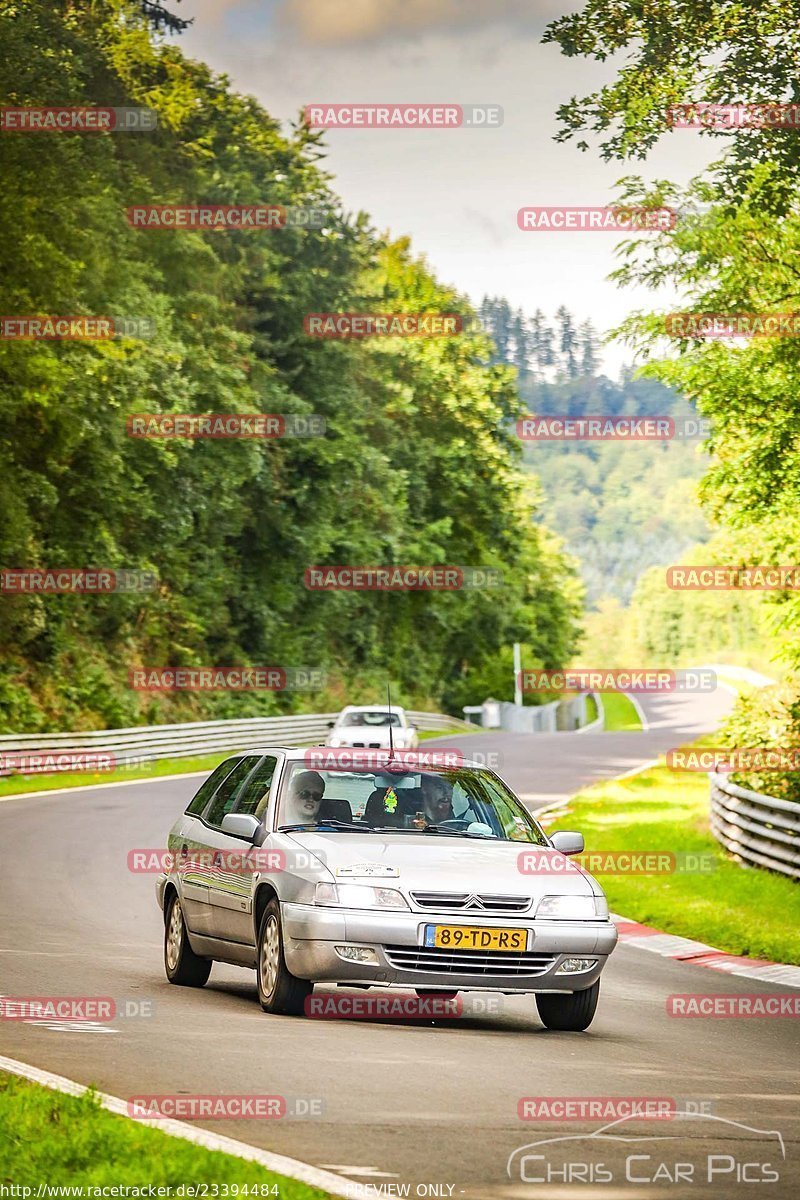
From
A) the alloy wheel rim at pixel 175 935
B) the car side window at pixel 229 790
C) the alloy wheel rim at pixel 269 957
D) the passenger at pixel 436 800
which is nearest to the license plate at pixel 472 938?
the alloy wheel rim at pixel 269 957

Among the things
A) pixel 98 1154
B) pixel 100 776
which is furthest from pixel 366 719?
pixel 98 1154

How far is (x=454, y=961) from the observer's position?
32.9ft

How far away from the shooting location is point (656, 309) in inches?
1143

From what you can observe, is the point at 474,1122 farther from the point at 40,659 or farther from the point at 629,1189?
the point at 40,659

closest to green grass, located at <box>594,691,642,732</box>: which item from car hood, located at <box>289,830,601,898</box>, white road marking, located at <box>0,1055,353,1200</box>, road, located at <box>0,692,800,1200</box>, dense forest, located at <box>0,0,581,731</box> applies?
dense forest, located at <box>0,0,581,731</box>

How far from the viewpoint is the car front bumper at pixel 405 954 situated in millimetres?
9977

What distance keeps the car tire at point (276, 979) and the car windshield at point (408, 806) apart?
70 cm

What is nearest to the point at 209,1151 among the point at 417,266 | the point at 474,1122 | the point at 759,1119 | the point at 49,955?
the point at 474,1122

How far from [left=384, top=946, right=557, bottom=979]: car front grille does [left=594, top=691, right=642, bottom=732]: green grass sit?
276 feet

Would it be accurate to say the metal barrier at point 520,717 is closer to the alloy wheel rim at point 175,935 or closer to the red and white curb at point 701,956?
the red and white curb at point 701,956

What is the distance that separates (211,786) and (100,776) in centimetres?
2574

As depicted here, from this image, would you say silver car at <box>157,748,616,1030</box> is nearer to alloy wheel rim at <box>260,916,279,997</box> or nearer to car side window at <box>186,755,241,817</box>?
alloy wheel rim at <box>260,916,279,997</box>

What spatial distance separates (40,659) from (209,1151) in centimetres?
3738

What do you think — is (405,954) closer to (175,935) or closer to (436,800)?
(436,800)
